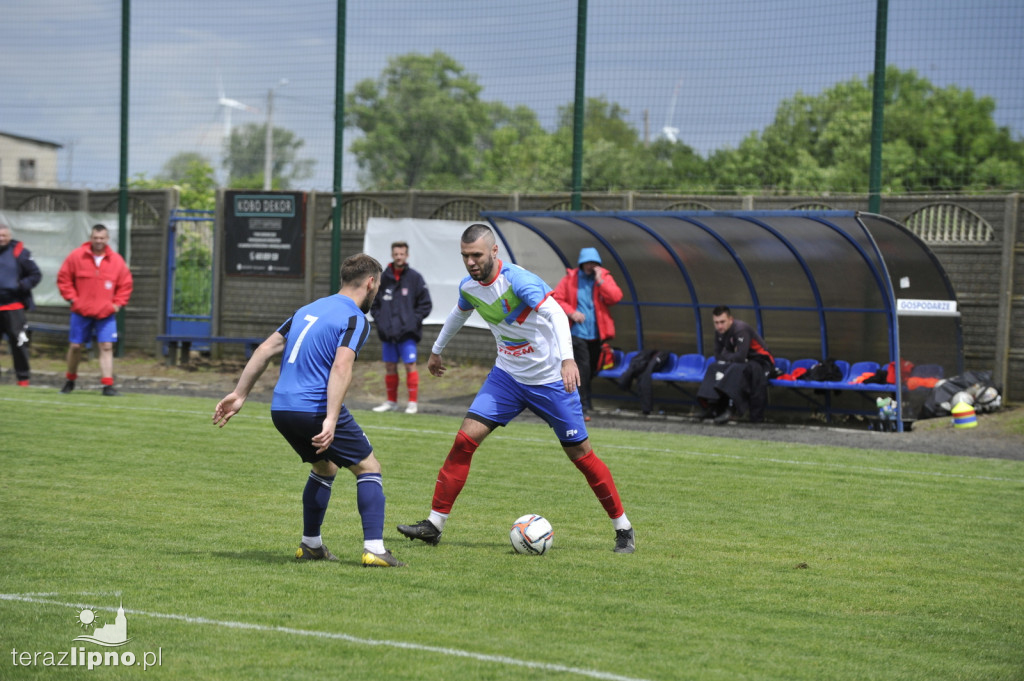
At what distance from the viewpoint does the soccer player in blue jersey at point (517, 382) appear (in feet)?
22.7

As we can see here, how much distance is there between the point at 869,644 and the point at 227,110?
69.4ft

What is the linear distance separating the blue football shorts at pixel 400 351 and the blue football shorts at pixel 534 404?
7.18 m

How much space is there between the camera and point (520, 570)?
245 inches

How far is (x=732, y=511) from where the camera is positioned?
8.55 meters

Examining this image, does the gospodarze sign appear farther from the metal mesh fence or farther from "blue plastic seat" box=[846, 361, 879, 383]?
"blue plastic seat" box=[846, 361, 879, 383]

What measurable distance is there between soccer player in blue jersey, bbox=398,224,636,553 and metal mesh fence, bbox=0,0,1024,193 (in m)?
9.80

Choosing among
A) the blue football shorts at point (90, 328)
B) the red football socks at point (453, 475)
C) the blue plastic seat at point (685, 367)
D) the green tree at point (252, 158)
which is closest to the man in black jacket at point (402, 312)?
the blue plastic seat at point (685, 367)

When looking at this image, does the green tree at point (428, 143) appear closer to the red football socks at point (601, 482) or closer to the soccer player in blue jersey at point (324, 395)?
the red football socks at point (601, 482)

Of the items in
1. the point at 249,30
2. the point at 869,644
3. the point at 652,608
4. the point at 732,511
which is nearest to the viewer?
the point at 869,644

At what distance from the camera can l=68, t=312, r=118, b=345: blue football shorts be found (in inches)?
575

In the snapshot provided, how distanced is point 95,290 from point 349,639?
Answer: 11.1 meters

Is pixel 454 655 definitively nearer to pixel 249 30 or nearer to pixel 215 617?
pixel 215 617

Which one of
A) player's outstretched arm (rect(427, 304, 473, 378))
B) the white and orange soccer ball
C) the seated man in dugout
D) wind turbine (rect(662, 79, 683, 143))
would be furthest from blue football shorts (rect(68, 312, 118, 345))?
the white and orange soccer ball

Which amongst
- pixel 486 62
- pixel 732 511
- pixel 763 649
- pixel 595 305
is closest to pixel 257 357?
pixel 763 649
